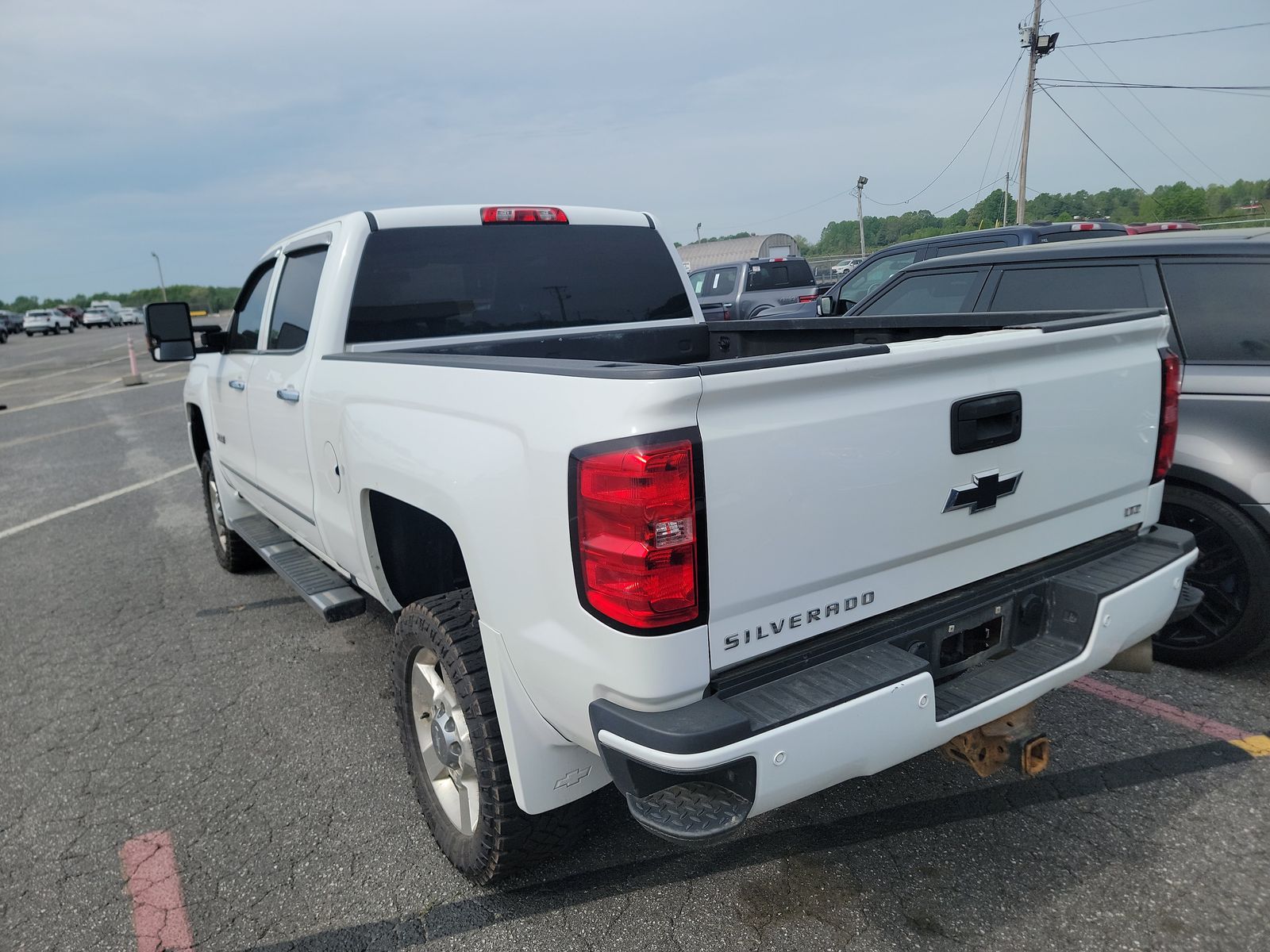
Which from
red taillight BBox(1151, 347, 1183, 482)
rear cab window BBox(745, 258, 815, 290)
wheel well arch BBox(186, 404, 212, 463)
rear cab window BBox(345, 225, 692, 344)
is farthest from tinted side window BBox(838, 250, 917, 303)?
red taillight BBox(1151, 347, 1183, 482)

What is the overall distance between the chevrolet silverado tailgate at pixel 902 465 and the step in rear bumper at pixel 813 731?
167 millimetres

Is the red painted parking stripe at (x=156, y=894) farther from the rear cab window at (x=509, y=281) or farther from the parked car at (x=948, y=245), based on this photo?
the parked car at (x=948, y=245)

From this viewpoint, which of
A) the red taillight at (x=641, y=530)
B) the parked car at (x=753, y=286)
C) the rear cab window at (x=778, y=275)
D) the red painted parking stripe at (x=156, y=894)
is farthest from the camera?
the rear cab window at (x=778, y=275)

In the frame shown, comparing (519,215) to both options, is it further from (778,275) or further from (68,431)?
(778,275)

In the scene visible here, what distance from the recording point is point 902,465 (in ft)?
6.78

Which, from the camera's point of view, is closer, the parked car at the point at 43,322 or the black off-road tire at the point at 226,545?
the black off-road tire at the point at 226,545

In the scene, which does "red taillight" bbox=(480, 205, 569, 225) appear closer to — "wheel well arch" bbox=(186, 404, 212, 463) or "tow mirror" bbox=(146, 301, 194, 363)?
"tow mirror" bbox=(146, 301, 194, 363)

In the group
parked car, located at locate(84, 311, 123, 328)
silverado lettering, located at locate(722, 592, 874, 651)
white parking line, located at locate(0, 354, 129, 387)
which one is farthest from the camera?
parked car, located at locate(84, 311, 123, 328)

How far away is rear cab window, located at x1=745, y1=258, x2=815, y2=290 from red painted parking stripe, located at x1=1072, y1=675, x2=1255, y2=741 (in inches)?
534

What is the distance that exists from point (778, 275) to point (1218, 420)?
45.4 ft

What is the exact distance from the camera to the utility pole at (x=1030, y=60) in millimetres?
28453

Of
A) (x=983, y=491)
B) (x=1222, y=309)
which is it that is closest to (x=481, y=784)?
(x=983, y=491)

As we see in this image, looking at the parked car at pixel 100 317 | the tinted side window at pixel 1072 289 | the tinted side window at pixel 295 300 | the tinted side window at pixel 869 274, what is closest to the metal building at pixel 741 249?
the tinted side window at pixel 869 274

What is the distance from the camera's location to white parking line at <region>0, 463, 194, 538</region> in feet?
23.5
